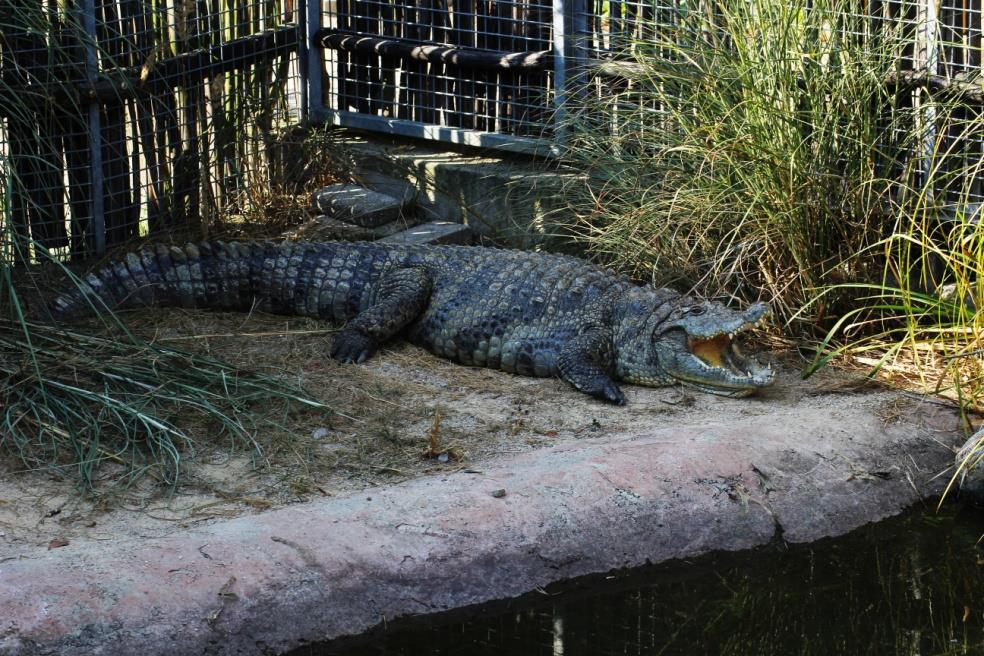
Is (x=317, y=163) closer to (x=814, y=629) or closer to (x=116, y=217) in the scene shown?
(x=116, y=217)

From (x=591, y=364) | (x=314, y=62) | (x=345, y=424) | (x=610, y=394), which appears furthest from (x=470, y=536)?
(x=314, y=62)

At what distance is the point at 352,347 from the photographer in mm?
5867

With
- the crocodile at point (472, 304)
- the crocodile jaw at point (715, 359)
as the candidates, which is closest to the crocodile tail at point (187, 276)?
the crocodile at point (472, 304)

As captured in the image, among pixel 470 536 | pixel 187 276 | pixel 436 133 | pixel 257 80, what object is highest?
Answer: pixel 257 80

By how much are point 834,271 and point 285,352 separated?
2.38m

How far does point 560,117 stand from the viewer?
23.0 feet

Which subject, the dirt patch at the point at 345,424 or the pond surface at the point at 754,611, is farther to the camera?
the dirt patch at the point at 345,424

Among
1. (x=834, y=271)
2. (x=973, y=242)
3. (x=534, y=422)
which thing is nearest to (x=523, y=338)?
(x=534, y=422)

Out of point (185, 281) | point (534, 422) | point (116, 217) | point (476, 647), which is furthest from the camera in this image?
point (116, 217)

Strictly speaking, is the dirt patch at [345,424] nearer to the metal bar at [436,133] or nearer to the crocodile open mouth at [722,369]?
the crocodile open mouth at [722,369]

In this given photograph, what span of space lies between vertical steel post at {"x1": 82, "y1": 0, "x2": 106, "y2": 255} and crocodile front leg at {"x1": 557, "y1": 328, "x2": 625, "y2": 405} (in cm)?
243

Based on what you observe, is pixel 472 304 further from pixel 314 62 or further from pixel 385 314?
pixel 314 62

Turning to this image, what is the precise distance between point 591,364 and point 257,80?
9.68 ft

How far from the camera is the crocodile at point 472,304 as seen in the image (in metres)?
5.69
